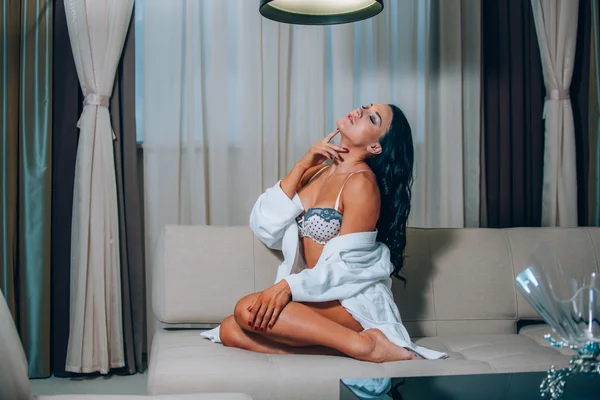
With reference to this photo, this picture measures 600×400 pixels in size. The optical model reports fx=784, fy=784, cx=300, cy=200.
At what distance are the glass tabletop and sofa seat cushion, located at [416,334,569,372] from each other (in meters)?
0.49

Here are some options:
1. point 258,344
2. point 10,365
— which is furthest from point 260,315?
point 10,365

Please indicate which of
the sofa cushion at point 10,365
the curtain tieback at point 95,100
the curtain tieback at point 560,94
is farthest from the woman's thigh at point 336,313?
the curtain tieback at point 560,94

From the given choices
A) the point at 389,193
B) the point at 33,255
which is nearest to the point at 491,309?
the point at 389,193

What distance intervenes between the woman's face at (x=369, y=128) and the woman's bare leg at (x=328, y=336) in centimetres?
63

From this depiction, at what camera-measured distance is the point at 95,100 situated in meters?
3.29

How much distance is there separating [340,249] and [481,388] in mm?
832

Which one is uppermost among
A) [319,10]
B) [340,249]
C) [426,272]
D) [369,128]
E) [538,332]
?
[319,10]

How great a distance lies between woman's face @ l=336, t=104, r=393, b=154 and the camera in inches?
105

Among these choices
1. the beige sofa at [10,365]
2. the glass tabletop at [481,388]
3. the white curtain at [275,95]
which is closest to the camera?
the beige sofa at [10,365]

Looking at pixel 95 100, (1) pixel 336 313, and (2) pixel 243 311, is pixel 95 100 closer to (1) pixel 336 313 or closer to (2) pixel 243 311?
(2) pixel 243 311

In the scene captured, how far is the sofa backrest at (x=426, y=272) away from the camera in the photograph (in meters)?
2.73

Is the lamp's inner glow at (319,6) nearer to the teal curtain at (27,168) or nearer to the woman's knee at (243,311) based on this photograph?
the woman's knee at (243,311)

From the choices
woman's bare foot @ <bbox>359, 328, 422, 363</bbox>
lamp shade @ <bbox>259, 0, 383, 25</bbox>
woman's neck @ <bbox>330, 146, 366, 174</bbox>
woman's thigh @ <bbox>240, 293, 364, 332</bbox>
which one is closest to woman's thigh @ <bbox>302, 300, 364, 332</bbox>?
woman's thigh @ <bbox>240, 293, 364, 332</bbox>

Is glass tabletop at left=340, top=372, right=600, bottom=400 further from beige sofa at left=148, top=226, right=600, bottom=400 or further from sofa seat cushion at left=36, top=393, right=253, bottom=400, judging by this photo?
beige sofa at left=148, top=226, right=600, bottom=400
